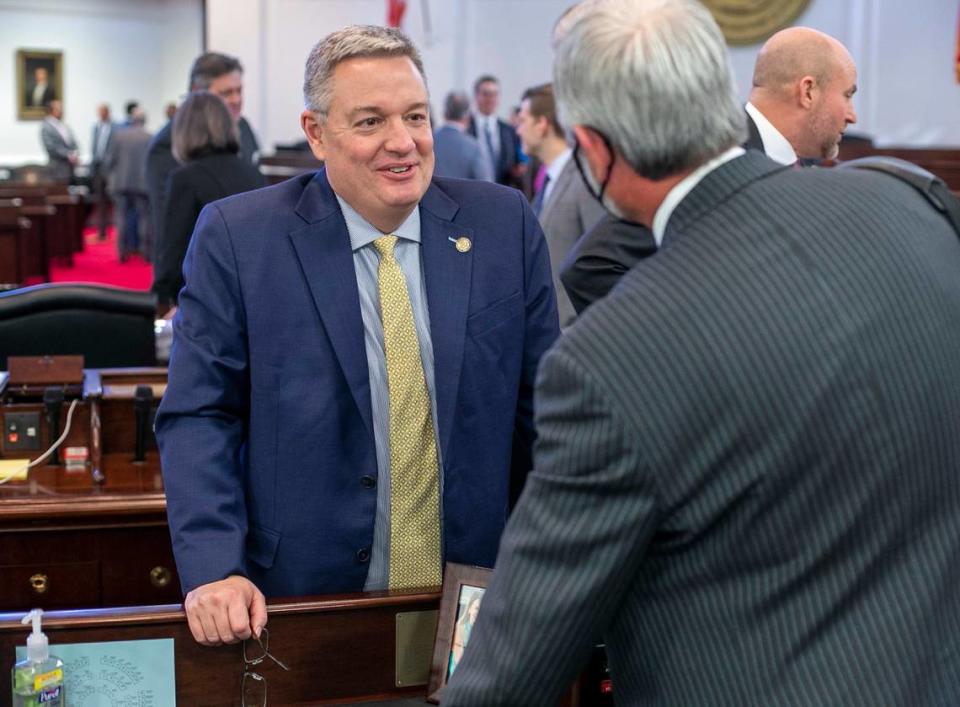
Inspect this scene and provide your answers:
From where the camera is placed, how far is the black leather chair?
3.26m

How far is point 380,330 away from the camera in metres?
1.80

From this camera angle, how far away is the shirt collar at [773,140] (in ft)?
9.16

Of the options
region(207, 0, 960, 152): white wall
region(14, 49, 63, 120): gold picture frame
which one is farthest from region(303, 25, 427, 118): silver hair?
region(14, 49, 63, 120): gold picture frame

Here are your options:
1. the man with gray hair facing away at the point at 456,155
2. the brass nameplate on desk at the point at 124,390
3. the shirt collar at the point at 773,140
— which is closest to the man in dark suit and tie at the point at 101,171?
the man with gray hair facing away at the point at 456,155

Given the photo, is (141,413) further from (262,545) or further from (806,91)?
(806,91)

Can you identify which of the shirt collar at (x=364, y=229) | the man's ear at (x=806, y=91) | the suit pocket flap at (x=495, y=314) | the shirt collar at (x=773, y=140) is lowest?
the suit pocket flap at (x=495, y=314)

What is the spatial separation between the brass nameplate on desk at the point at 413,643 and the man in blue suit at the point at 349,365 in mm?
134

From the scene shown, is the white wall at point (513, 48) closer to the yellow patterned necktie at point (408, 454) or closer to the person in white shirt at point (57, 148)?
the person in white shirt at point (57, 148)

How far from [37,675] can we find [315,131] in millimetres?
854

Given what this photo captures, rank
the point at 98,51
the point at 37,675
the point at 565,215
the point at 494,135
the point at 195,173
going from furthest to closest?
the point at 98,51 < the point at 494,135 < the point at 195,173 < the point at 565,215 < the point at 37,675

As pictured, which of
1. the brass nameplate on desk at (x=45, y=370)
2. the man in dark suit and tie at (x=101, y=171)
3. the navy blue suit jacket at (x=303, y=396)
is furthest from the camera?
the man in dark suit and tie at (x=101, y=171)

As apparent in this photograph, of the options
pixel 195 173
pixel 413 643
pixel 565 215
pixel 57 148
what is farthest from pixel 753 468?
pixel 57 148

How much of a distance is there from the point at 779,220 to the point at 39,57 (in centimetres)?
1881

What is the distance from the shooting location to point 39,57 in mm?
18219
